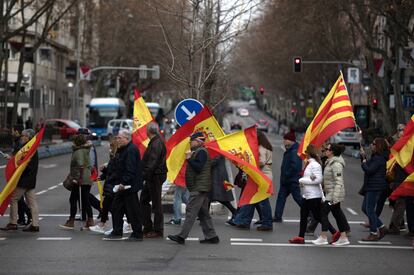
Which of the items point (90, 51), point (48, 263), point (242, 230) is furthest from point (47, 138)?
point (48, 263)

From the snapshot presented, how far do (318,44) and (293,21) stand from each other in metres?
16.8

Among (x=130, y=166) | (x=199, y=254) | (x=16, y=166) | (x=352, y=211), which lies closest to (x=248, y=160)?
(x=130, y=166)

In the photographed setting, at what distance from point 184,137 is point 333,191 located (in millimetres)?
3296

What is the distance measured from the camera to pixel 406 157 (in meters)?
15.4

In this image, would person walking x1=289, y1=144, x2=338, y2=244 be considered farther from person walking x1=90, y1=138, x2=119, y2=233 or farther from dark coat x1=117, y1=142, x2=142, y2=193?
person walking x1=90, y1=138, x2=119, y2=233

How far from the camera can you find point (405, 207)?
1633 cm

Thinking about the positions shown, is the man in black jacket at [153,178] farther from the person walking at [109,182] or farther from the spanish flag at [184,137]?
the spanish flag at [184,137]

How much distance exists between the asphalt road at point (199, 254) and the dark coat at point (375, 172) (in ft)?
2.76

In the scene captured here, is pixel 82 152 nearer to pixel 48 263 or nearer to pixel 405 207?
pixel 48 263

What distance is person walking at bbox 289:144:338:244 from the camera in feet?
47.4

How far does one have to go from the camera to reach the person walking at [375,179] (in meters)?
15.1

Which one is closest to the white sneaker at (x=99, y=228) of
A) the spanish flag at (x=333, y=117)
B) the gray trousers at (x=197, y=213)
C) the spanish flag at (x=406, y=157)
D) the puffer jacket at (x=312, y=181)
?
the gray trousers at (x=197, y=213)

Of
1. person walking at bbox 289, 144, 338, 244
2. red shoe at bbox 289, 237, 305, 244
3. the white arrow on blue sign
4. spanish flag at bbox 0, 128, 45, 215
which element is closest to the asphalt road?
red shoe at bbox 289, 237, 305, 244

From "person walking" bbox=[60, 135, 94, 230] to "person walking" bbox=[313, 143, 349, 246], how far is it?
3.83 meters
